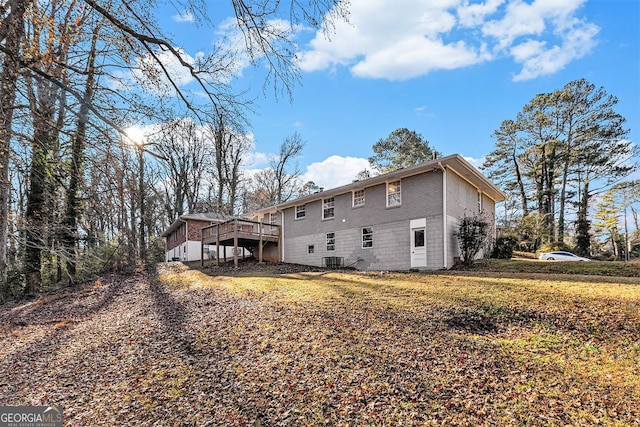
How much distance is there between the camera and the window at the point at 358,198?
52.1 ft

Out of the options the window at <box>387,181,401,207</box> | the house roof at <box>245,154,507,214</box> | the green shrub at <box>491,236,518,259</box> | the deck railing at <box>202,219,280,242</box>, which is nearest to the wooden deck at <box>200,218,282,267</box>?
Result: the deck railing at <box>202,219,280,242</box>

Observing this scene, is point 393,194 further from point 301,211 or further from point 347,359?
point 347,359

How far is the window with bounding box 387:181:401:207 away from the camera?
1438cm

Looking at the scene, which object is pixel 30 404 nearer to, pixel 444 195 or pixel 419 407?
pixel 419 407

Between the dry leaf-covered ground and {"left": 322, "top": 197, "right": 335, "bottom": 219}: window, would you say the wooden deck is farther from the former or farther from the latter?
the dry leaf-covered ground

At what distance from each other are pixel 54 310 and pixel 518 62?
62.2ft

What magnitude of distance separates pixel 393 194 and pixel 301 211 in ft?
21.6

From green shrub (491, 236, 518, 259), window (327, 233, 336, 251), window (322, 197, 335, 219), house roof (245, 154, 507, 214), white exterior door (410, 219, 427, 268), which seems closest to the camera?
house roof (245, 154, 507, 214)

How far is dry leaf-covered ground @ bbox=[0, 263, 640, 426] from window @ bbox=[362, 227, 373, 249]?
6901 millimetres

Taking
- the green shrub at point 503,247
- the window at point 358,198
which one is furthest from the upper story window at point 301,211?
the green shrub at point 503,247

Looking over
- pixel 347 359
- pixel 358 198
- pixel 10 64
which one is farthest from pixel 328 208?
pixel 10 64

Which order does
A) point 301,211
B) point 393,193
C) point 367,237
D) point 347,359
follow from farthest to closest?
point 301,211 < point 367,237 < point 393,193 < point 347,359

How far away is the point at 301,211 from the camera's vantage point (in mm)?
19203

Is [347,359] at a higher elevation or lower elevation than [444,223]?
lower
